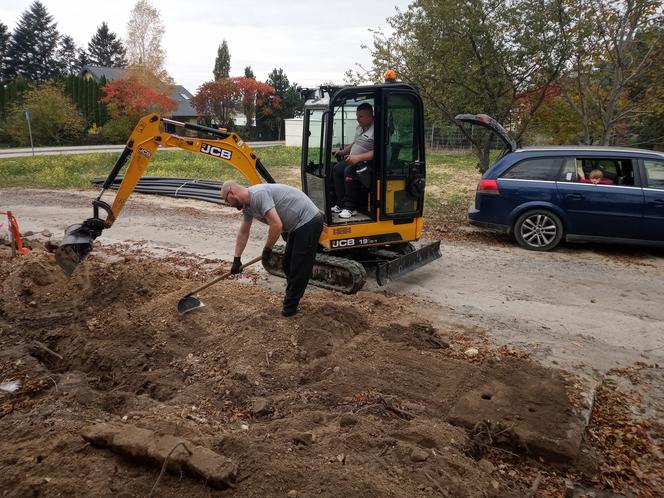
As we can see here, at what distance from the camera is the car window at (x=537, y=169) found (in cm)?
941

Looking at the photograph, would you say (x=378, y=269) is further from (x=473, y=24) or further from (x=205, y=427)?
(x=473, y=24)

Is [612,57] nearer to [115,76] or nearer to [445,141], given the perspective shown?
[445,141]

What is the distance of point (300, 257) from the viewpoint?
582 centimetres

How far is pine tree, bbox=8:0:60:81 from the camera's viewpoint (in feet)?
195

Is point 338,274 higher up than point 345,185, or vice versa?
point 345,185

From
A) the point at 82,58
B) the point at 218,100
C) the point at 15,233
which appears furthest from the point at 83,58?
the point at 15,233

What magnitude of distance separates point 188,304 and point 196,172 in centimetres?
1595

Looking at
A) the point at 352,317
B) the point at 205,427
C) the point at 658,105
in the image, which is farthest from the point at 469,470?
the point at 658,105

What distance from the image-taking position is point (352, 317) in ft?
19.2

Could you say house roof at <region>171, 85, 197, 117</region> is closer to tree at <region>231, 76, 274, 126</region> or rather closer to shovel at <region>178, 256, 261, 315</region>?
tree at <region>231, 76, 274, 126</region>

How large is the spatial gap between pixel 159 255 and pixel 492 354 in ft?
20.4

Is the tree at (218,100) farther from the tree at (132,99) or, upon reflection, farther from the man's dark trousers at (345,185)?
the man's dark trousers at (345,185)

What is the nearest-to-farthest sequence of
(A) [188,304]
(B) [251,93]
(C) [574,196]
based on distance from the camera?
(A) [188,304] → (C) [574,196] → (B) [251,93]

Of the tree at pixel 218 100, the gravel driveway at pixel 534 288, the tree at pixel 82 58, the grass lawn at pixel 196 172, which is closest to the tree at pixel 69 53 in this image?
the tree at pixel 82 58
